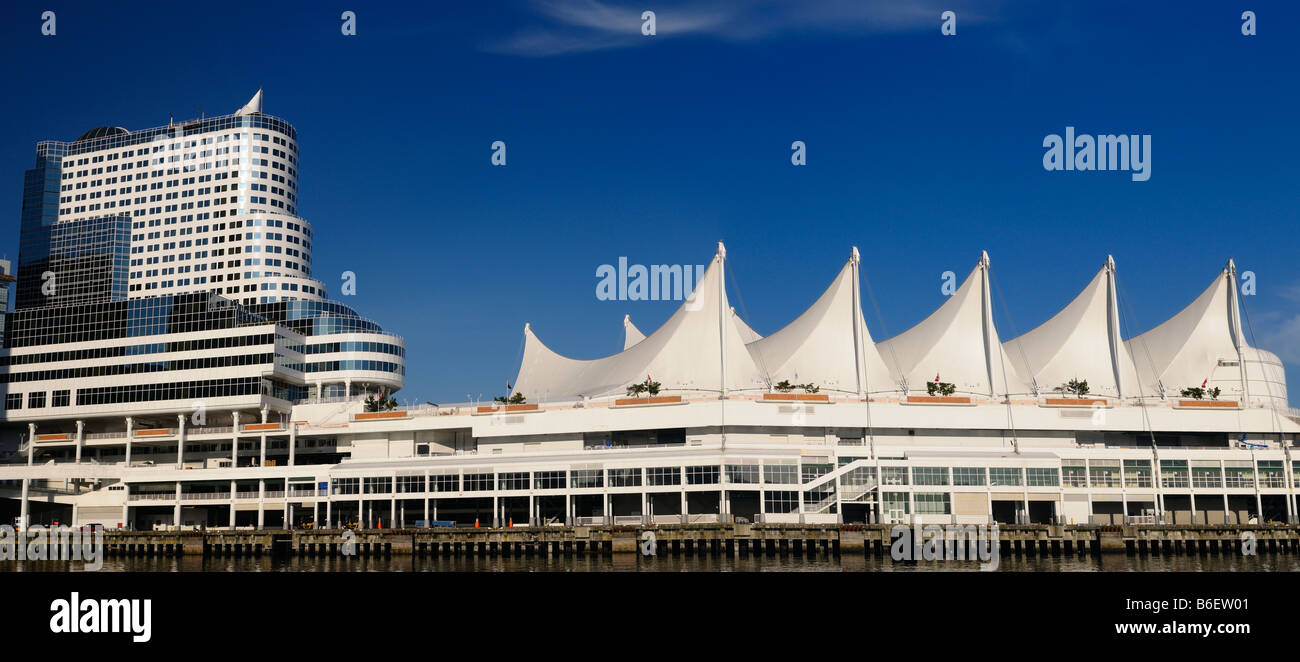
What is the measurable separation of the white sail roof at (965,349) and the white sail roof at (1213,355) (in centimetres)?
1356

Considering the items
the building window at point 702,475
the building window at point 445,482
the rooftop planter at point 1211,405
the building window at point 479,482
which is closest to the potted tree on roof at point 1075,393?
the rooftop planter at point 1211,405

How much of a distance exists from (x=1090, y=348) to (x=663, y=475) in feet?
123

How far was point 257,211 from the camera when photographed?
102 meters

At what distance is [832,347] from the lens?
7900 cm

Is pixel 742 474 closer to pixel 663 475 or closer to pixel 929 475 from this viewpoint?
pixel 663 475

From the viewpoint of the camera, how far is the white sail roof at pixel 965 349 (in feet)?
262

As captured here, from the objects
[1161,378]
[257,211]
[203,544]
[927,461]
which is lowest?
[203,544]

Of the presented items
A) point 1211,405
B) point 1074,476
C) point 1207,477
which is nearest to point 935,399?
point 1074,476

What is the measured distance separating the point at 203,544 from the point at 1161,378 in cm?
7021

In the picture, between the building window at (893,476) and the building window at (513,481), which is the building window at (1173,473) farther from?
the building window at (513,481)
